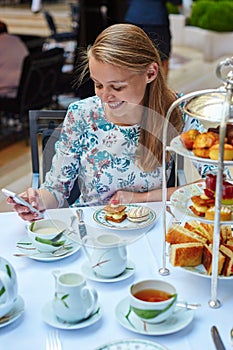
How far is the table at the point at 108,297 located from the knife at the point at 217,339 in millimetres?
12

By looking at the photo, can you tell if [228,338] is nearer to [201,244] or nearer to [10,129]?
[201,244]

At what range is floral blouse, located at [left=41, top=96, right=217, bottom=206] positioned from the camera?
64.9 inches

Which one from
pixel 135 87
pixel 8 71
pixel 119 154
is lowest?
pixel 8 71

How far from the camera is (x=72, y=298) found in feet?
3.38

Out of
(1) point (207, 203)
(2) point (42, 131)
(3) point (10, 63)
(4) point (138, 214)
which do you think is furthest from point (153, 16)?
(1) point (207, 203)

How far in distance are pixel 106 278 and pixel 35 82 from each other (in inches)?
133

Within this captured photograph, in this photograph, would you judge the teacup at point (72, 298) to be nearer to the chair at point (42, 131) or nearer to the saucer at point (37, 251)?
the saucer at point (37, 251)

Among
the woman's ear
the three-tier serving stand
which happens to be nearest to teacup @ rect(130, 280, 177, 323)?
the three-tier serving stand

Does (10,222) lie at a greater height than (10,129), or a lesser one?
greater

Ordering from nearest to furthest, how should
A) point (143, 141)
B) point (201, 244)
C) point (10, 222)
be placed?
point (201, 244) → point (10, 222) → point (143, 141)

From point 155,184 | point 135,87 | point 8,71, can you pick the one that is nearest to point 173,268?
point 155,184

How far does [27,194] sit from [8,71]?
3373mm

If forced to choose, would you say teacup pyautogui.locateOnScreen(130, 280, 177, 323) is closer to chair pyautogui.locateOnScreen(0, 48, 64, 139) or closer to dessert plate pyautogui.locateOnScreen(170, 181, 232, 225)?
dessert plate pyautogui.locateOnScreen(170, 181, 232, 225)

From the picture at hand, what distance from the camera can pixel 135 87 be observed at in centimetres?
156
